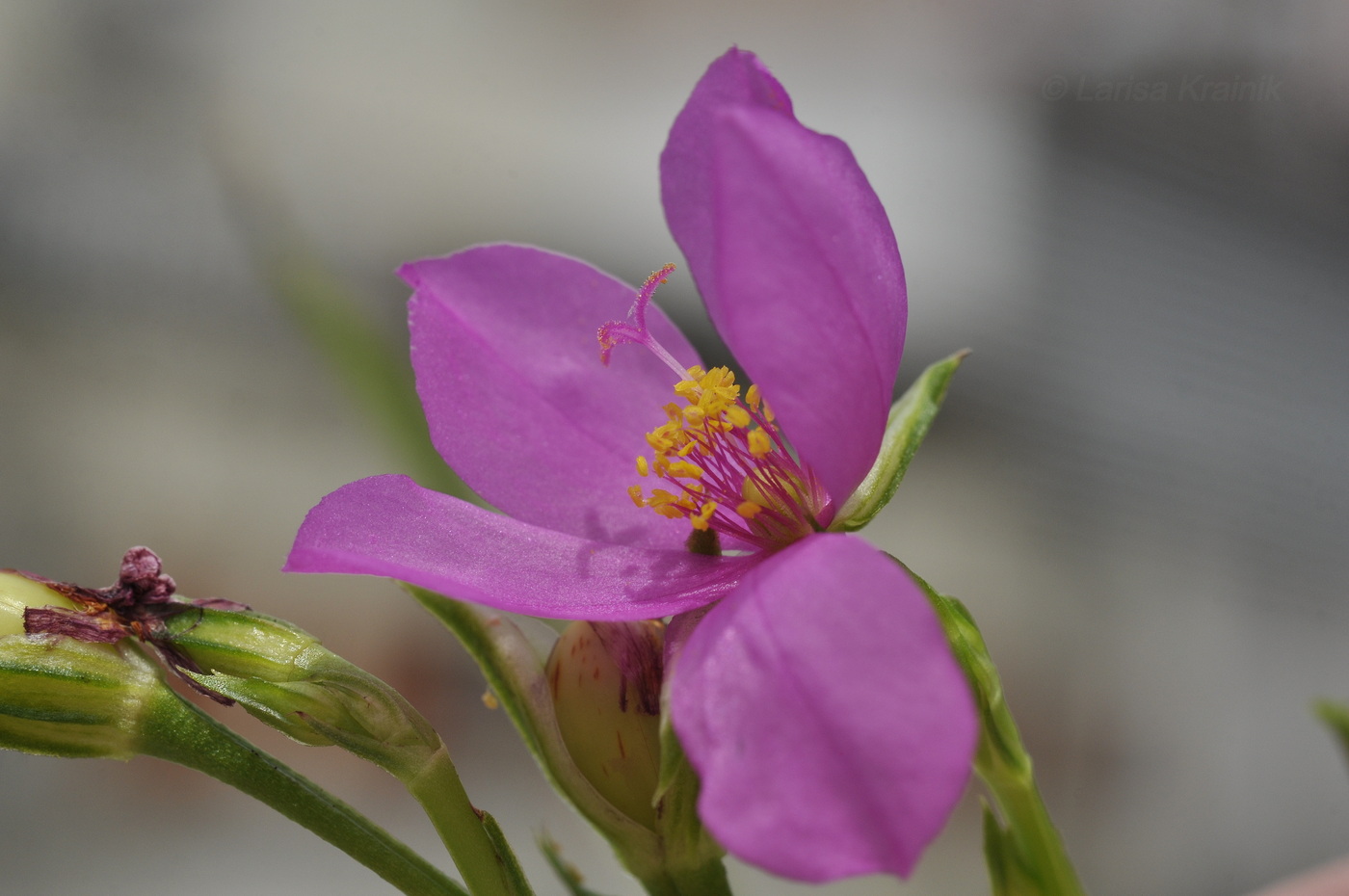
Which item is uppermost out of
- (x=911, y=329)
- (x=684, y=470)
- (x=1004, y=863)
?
(x=684, y=470)

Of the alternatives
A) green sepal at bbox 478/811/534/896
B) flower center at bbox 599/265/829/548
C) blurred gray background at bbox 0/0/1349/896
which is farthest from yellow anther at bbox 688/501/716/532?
blurred gray background at bbox 0/0/1349/896

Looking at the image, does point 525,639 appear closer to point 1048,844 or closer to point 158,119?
point 1048,844

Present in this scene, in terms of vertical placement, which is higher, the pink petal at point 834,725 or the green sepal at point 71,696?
the pink petal at point 834,725

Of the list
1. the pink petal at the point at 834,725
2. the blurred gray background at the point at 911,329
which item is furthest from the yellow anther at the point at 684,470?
the blurred gray background at the point at 911,329

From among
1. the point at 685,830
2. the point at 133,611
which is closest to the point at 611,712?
the point at 685,830

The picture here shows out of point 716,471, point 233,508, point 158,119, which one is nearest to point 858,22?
point 158,119

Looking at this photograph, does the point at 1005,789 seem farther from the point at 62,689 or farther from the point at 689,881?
the point at 62,689

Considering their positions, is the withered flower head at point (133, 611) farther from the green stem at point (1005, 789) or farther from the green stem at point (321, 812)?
the green stem at point (1005, 789)
